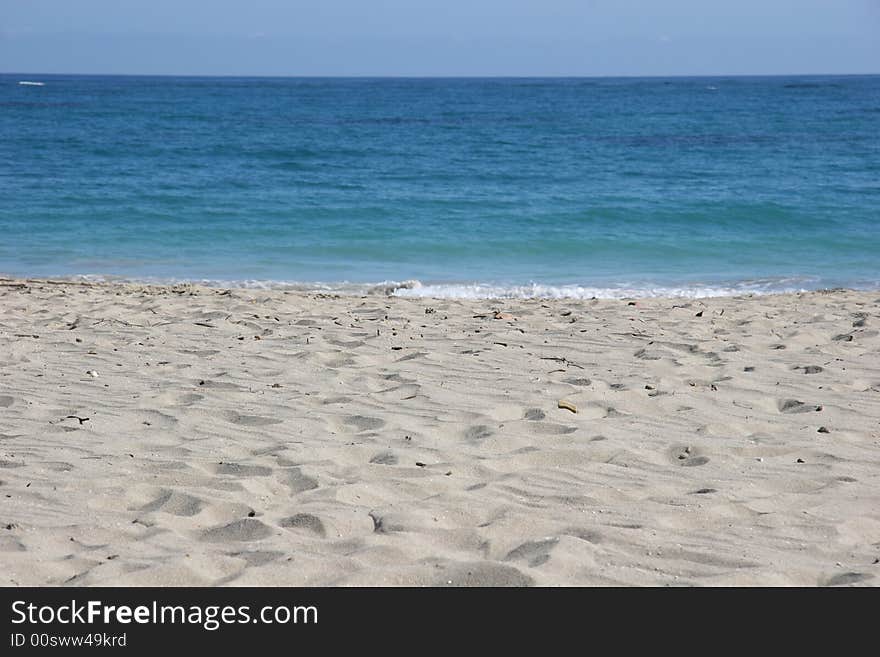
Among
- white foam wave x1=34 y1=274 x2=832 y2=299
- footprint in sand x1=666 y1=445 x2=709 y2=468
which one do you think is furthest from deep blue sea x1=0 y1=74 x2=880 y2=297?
footprint in sand x1=666 y1=445 x2=709 y2=468

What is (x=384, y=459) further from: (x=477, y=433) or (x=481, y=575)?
(x=481, y=575)

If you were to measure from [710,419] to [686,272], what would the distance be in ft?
27.4

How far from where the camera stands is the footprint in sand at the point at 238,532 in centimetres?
315

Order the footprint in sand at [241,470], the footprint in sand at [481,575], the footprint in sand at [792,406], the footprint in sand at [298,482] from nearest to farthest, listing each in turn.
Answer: the footprint in sand at [481,575] → the footprint in sand at [298,482] → the footprint in sand at [241,470] → the footprint in sand at [792,406]

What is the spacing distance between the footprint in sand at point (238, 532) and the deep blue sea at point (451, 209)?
24.4ft

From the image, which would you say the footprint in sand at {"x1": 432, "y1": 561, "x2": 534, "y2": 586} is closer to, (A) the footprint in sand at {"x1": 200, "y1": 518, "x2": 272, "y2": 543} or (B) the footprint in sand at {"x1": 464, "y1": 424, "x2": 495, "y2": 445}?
(A) the footprint in sand at {"x1": 200, "y1": 518, "x2": 272, "y2": 543}

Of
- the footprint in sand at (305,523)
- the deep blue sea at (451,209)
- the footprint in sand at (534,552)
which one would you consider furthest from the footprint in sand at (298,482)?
the deep blue sea at (451,209)

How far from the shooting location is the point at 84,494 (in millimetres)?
3537

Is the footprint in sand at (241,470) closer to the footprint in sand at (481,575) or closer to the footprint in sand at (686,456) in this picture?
the footprint in sand at (481,575)

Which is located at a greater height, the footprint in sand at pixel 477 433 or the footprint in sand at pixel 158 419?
the footprint in sand at pixel 477 433

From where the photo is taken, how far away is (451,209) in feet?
56.3
